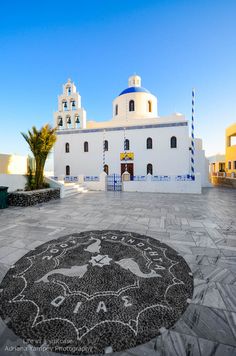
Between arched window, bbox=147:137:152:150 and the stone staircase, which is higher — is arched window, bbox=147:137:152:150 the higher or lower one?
the higher one

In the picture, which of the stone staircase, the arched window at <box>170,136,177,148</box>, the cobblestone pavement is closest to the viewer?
the cobblestone pavement

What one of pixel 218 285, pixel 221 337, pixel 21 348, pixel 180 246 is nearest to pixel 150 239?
pixel 180 246

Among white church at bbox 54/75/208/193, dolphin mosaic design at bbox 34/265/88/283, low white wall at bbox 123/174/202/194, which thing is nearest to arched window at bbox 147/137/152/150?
white church at bbox 54/75/208/193

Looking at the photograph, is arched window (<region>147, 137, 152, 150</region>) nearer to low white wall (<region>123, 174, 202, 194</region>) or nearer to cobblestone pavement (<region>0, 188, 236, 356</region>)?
low white wall (<region>123, 174, 202, 194</region>)

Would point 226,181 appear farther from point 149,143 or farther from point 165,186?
point 149,143

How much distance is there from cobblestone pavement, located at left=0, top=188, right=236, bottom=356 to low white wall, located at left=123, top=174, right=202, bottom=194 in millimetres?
6970

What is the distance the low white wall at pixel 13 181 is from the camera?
387 inches

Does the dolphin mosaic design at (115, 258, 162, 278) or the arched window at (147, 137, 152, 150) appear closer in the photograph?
the dolphin mosaic design at (115, 258, 162, 278)

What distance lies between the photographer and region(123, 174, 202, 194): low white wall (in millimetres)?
14045

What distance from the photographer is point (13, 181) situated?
10.4 m

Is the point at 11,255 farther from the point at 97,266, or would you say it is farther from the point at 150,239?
the point at 150,239

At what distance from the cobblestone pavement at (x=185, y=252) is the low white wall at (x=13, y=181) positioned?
10.7 feet

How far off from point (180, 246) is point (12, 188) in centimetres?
1037

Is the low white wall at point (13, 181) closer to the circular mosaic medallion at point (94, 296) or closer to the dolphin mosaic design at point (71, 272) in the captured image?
the circular mosaic medallion at point (94, 296)
